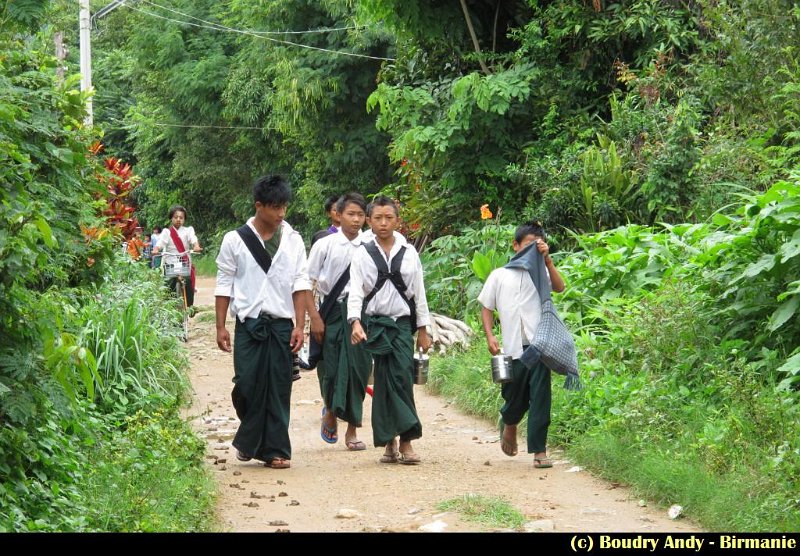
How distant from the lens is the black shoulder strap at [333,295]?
31.5 feet

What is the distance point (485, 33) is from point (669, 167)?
6.41 metres

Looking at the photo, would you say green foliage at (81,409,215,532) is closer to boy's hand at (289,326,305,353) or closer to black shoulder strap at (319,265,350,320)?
boy's hand at (289,326,305,353)

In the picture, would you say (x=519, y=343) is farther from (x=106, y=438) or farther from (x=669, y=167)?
(x=669, y=167)

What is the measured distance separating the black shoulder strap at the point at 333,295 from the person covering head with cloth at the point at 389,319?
2.56 ft

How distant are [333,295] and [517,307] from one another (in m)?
1.77

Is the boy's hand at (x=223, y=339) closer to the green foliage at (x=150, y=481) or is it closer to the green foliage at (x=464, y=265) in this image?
the green foliage at (x=150, y=481)

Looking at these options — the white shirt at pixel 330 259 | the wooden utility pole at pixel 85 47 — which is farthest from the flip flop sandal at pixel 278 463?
the wooden utility pole at pixel 85 47

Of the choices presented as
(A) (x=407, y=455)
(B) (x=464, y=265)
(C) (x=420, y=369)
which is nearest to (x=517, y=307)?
(C) (x=420, y=369)

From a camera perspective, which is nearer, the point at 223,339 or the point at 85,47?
the point at 223,339

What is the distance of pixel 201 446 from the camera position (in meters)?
8.07

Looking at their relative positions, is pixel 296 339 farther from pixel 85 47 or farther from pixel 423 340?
pixel 85 47

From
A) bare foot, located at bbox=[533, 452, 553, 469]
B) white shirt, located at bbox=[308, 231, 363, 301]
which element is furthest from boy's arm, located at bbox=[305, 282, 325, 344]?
bare foot, located at bbox=[533, 452, 553, 469]

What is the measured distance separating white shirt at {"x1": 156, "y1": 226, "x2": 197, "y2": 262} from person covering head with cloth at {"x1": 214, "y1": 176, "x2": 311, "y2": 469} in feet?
27.3

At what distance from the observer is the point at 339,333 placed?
9.33 metres
